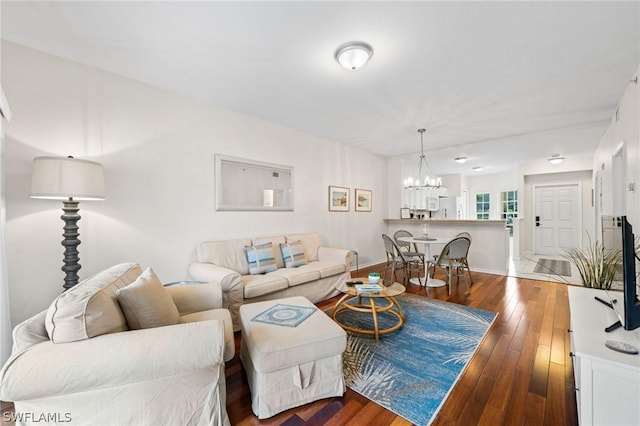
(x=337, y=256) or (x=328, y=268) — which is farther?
(x=337, y=256)

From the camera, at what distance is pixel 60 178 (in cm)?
189

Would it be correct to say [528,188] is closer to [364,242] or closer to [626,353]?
[364,242]

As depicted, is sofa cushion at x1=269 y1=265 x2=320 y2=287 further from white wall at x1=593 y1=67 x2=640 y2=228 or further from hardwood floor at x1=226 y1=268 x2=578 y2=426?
white wall at x1=593 y1=67 x2=640 y2=228

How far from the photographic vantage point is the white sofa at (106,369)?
3.52 ft

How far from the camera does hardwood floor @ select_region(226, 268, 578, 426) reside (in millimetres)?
1520

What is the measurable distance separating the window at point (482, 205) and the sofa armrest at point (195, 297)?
9396 millimetres

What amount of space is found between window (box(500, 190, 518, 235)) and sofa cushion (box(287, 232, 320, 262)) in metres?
7.07

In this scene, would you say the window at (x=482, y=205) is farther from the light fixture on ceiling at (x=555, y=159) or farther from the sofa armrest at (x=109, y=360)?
the sofa armrest at (x=109, y=360)

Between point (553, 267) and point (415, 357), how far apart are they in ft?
18.0

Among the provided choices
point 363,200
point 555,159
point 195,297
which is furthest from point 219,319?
point 555,159

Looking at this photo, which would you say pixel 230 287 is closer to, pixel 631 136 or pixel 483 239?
pixel 631 136

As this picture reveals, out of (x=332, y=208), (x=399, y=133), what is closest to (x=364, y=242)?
(x=332, y=208)

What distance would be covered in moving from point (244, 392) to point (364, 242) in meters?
4.25

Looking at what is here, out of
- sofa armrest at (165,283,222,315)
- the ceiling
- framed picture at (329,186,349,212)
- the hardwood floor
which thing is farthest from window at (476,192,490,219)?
sofa armrest at (165,283,222,315)
